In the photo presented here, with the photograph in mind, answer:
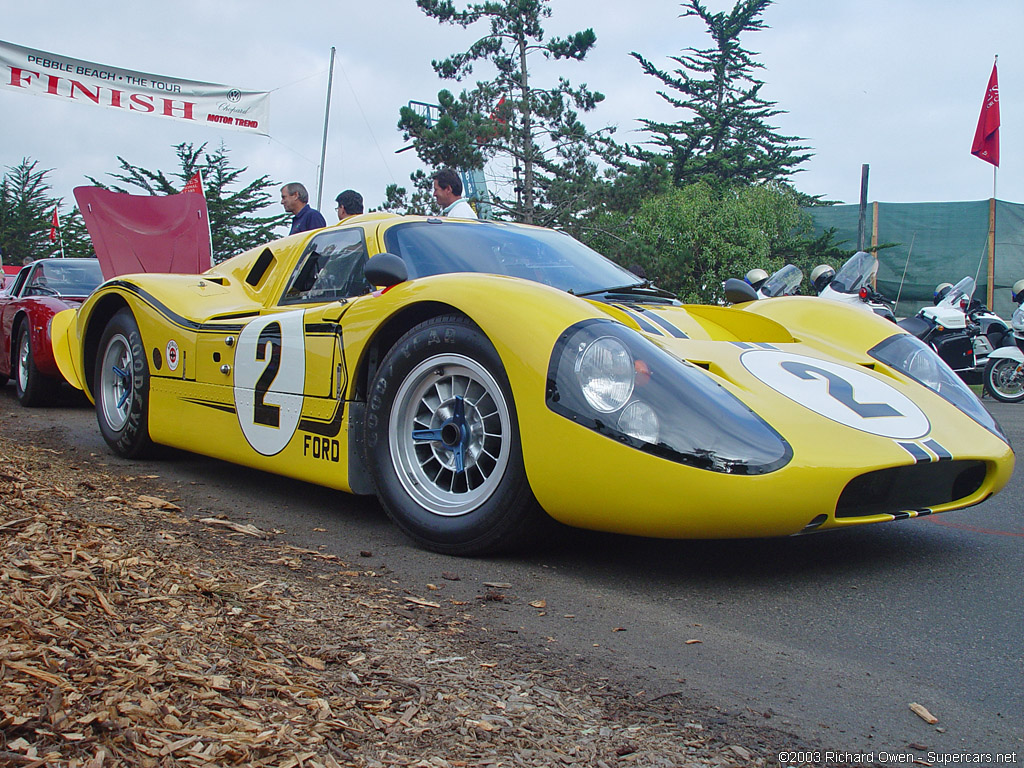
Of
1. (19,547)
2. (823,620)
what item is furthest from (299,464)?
(823,620)

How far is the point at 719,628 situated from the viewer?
2354mm

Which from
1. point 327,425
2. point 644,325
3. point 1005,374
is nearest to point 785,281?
point 1005,374

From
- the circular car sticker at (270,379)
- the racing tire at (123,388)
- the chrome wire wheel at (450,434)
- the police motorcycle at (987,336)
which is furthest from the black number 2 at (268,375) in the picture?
the police motorcycle at (987,336)

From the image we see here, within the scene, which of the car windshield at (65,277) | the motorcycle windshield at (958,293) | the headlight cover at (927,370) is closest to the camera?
the headlight cover at (927,370)

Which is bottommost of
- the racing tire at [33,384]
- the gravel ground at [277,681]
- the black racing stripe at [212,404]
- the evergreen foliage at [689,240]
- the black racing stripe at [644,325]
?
the racing tire at [33,384]

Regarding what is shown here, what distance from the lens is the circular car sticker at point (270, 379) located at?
3.68 metres

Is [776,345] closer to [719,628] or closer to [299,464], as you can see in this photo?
[719,628]

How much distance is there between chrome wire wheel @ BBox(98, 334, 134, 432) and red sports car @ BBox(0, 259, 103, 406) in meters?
2.50

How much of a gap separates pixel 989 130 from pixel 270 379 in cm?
1564

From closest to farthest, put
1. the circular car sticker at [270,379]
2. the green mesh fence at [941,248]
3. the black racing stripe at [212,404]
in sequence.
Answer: the circular car sticker at [270,379] < the black racing stripe at [212,404] < the green mesh fence at [941,248]

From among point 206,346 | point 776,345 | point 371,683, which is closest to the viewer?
point 371,683

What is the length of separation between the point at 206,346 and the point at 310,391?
0.96 meters

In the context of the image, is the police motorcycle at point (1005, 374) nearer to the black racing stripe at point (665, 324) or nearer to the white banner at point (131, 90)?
the black racing stripe at point (665, 324)

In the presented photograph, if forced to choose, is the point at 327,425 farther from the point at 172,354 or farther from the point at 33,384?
the point at 33,384
